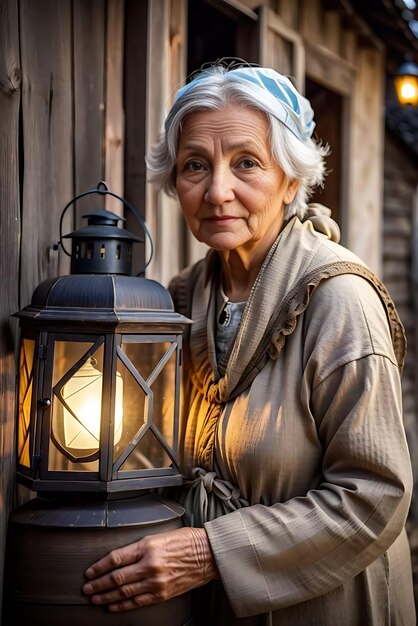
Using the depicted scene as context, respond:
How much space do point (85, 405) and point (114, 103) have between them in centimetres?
118

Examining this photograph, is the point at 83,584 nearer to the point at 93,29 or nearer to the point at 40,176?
the point at 40,176

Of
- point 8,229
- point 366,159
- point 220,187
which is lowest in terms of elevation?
point 8,229

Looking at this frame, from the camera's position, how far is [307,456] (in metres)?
1.82

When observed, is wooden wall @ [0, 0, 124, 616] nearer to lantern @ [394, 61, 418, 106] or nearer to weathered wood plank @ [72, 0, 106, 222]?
weathered wood plank @ [72, 0, 106, 222]

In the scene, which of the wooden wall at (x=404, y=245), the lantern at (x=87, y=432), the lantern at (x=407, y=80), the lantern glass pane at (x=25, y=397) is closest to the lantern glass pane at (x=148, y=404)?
the lantern at (x=87, y=432)

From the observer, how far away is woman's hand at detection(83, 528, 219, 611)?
1655mm

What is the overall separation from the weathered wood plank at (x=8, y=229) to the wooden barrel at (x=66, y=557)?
0.14 metres

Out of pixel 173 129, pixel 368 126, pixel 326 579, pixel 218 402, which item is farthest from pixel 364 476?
pixel 368 126

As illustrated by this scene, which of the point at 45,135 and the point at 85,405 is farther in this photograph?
the point at 45,135

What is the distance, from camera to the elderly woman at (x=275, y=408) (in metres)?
1.72

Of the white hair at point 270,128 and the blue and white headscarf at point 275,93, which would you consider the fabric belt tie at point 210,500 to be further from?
the blue and white headscarf at point 275,93

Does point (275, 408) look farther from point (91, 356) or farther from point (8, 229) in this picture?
point (8, 229)

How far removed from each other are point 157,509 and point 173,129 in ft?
3.26

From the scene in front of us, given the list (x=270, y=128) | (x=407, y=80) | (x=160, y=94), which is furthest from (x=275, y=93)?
(x=407, y=80)
